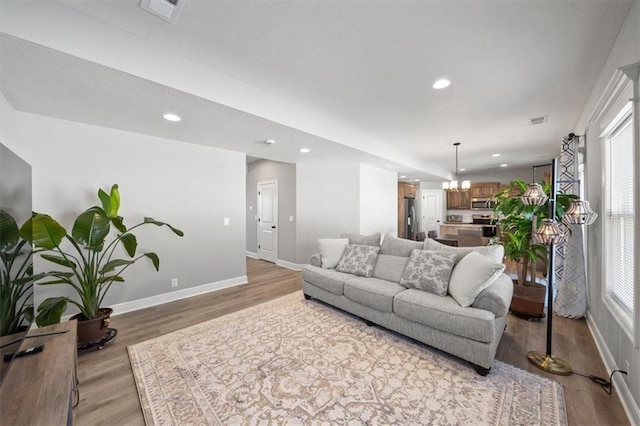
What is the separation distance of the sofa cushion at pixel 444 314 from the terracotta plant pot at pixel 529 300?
1.37 m

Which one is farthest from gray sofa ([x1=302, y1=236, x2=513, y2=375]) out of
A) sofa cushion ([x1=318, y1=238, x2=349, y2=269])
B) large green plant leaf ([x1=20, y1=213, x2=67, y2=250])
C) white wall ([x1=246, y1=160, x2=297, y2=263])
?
large green plant leaf ([x1=20, y1=213, x2=67, y2=250])

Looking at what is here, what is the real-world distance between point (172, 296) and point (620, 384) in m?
4.71

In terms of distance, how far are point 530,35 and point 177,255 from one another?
181 inches

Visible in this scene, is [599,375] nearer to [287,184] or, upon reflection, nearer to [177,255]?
[177,255]

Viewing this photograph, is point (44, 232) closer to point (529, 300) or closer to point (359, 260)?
point (359, 260)

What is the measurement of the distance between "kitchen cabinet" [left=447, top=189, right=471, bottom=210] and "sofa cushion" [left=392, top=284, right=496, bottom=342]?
22.6 ft

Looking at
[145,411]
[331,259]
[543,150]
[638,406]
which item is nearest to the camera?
[638,406]

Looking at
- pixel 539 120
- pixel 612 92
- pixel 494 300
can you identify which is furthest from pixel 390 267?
pixel 539 120

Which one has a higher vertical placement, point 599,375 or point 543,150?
point 543,150

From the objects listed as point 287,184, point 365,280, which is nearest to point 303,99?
point 365,280

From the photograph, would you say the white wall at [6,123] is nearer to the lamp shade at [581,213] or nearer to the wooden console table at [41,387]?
the wooden console table at [41,387]

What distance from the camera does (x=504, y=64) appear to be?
2189 mm

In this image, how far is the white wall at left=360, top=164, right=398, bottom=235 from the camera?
5227 mm

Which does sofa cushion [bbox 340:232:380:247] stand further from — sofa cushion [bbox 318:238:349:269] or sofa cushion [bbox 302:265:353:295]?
sofa cushion [bbox 302:265:353:295]
